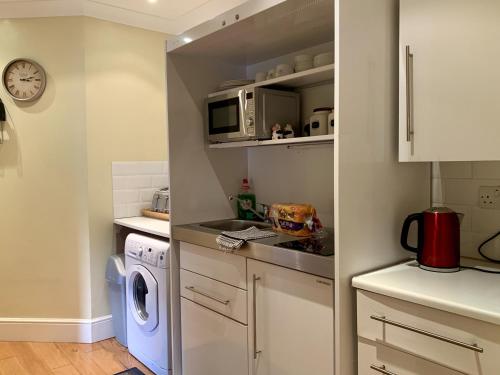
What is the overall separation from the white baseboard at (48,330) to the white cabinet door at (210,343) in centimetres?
107

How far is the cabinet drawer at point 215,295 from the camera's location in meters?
1.86

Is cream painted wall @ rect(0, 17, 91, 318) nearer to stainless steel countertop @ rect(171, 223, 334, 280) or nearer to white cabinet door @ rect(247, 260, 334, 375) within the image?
stainless steel countertop @ rect(171, 223, 334, 280)

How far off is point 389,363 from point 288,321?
427 millimetres

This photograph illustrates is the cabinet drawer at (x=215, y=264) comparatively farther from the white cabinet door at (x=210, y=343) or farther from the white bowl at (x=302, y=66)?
the white bowl at (x=302, y=66)

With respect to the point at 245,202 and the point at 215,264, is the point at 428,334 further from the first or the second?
the point at 245,202

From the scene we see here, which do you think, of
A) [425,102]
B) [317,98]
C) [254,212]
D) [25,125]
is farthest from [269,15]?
[25,125]

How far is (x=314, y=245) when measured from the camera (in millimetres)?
1688

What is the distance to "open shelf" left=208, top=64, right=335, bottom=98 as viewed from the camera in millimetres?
1738

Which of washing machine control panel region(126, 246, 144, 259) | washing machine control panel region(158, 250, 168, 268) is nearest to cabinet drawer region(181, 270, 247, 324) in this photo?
washing machine control panel region(158, 250, 168, 268)

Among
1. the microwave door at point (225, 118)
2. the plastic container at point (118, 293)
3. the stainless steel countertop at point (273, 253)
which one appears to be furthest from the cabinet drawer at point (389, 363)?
the plastic container at point (118, 293)

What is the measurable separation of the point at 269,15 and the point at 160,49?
180 centimetres

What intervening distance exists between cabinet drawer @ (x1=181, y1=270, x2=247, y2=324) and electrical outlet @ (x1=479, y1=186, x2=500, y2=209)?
105 centimetres

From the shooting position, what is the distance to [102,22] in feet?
9.81

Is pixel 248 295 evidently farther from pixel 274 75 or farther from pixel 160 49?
pixel 160 49
